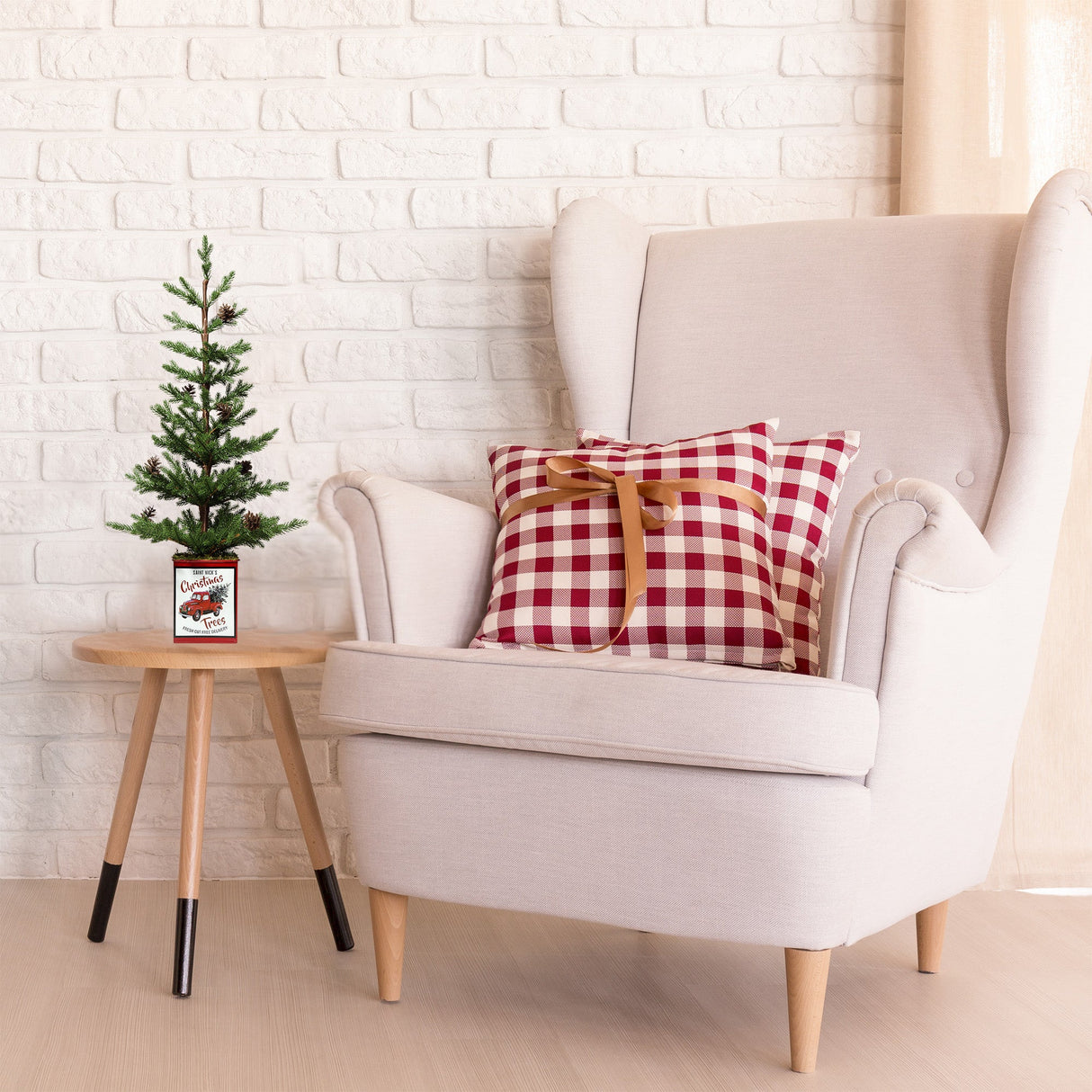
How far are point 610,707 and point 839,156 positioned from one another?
1.24m

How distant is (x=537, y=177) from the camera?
2.04 metres

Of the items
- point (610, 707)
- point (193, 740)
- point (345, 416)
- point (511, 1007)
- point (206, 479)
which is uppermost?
point (345, 416)

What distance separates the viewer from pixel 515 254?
204cm

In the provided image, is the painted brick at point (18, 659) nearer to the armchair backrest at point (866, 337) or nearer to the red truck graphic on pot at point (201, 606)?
the red truck graphic on pot at point (201, 606)

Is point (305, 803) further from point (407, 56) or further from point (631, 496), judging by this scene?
point (407, 56)

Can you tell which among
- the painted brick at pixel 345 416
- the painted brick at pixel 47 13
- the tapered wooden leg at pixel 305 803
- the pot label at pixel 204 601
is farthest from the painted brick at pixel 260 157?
the tapered wooden leg at pixel 305 803

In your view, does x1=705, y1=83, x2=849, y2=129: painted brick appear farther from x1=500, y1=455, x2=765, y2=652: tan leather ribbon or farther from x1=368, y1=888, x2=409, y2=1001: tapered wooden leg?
x1=368, y1=888, x2=409, y2=1001: tapered wooden leg

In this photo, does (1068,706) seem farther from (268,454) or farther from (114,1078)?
(114,1078)

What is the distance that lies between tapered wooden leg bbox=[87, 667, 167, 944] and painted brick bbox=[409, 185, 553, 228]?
34.9 inches

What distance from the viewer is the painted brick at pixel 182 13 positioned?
2.00m

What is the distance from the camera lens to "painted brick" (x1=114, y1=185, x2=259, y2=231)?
2018 millimetres

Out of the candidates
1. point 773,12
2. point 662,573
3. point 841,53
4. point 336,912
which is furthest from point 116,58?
point 336,912

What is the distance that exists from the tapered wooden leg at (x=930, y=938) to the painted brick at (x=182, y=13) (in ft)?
5.73

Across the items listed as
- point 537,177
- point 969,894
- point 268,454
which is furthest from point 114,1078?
point 537,177
